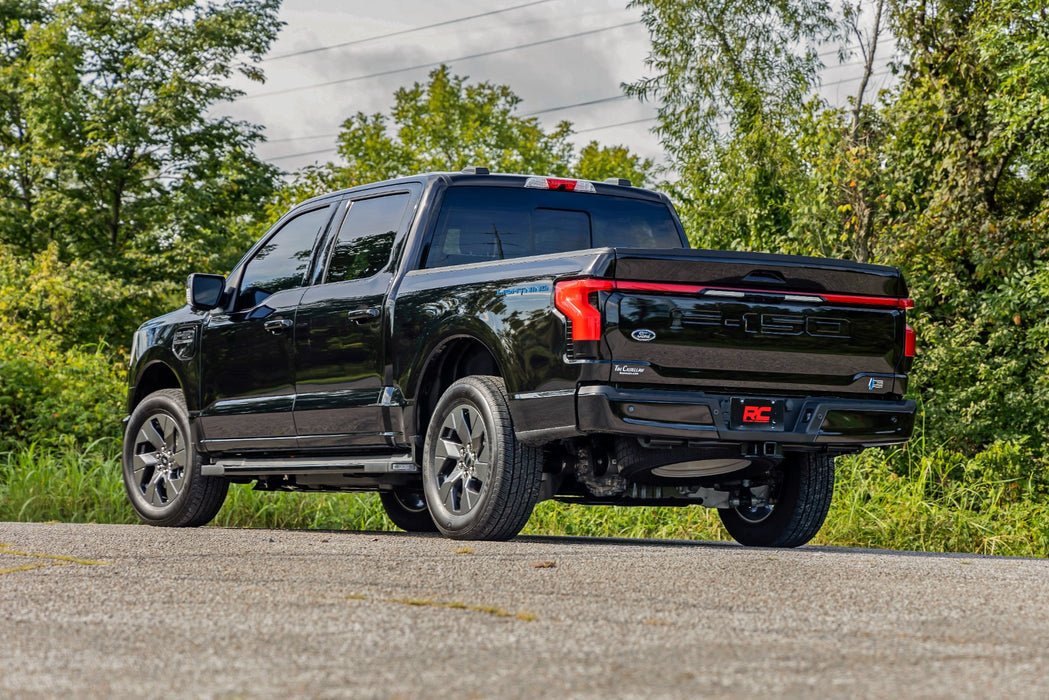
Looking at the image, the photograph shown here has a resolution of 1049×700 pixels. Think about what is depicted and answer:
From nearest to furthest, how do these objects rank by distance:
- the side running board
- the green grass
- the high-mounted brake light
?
the side running board → the high-mounted brake light → the green grass

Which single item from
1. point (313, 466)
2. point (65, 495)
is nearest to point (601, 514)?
point (65, 495)

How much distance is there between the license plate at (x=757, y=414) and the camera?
6.72 metres

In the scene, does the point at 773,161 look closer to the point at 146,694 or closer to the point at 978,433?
the point at 978,433

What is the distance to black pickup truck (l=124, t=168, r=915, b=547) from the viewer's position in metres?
6.61

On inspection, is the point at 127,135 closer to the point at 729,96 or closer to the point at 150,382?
the point at 729,96

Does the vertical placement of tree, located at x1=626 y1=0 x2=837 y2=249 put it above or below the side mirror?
above

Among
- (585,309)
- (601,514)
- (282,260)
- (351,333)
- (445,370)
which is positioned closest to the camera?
(585,309)

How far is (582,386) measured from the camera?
6508 millimetres

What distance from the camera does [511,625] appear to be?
13.8 ft

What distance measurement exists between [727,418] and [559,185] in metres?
2.28

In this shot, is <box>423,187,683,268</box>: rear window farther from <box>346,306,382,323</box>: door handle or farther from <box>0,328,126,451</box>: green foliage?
<box>0,328,126,451</box>: green foliage

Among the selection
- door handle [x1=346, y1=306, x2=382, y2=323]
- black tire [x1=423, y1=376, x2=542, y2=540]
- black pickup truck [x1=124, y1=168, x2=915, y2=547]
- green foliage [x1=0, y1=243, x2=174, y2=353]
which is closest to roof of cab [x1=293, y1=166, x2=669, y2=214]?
black pickup truck [x1=124, y1=168, x2=915, y2=547]

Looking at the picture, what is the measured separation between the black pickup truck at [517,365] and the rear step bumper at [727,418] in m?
0.01

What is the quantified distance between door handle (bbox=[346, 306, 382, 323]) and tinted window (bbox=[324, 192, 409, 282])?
28 cm
